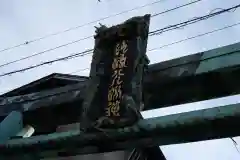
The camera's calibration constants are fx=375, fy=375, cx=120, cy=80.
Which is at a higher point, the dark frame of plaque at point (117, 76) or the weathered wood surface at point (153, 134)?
the dark frame of plaque at point (117, 76)

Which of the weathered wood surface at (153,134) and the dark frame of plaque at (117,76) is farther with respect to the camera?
the dark frame of plaque at (117,76)

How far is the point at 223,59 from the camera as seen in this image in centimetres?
497

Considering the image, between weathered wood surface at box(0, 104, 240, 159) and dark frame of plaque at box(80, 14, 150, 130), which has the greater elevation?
dark frame of plaque at box(80, 14, 150, 130)

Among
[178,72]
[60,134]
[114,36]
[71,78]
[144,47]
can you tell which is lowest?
[60,134]

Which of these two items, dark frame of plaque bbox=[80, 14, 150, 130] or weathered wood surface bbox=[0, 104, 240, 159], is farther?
dark frame of plaque bbox=[80, 14, 150, 130]

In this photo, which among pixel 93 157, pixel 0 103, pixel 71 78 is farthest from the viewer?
pixel 93 157

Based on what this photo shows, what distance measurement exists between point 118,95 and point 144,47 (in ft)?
2.72

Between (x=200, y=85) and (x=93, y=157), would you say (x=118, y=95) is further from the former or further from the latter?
(x=93, y=157)

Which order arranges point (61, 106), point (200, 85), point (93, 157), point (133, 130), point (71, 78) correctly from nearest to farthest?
point (133, 130) < point (200, 85) < point (61, 106) < point (71, 78) < point (93, 157)

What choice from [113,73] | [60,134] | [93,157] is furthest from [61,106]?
[93,157]

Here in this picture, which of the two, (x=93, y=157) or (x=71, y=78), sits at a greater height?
(x=71, y=78)

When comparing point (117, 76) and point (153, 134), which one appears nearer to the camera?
point (153, 134)

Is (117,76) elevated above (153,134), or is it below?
above

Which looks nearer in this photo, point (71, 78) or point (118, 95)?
point (118, 95)
